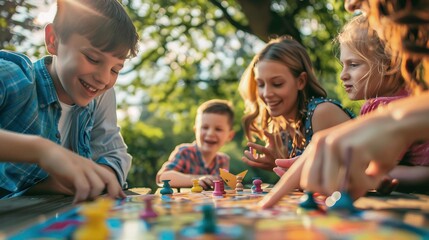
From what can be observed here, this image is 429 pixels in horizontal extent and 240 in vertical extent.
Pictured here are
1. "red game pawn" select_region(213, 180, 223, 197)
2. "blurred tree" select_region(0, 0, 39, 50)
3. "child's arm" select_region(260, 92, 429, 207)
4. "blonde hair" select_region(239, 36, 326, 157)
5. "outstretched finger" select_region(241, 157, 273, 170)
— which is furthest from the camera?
"blurred tree" select_region(0, 0, 39, 50)

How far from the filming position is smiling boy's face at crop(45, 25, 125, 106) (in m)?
1.82

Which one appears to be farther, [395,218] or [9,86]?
[9,86]

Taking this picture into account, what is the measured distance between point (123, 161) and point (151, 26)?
629 centimetres

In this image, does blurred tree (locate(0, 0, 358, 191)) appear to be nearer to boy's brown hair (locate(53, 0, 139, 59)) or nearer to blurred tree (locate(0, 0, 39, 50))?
blurred tree (locate(0, 0, 39, 50))

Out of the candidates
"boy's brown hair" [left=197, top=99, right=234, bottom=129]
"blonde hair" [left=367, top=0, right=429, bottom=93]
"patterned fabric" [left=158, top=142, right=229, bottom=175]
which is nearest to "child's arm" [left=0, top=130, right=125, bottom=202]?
"blonde hair" [left=367, top=0, right=429, bottom=93]

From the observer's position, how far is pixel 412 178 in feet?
5.24

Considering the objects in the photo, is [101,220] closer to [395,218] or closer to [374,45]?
[395,218]

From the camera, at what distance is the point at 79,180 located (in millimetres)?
1093

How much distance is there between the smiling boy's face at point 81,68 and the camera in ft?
5.98

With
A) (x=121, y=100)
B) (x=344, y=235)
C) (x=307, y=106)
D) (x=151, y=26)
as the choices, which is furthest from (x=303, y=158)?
(x=121, y=100)

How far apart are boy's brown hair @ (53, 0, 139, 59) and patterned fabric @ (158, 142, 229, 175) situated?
1873 millimetres

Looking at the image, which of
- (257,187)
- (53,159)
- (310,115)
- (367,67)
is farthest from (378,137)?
(310,115)

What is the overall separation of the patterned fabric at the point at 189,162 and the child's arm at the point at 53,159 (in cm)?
258

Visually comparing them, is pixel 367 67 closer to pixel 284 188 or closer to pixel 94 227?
pixel 284 188
